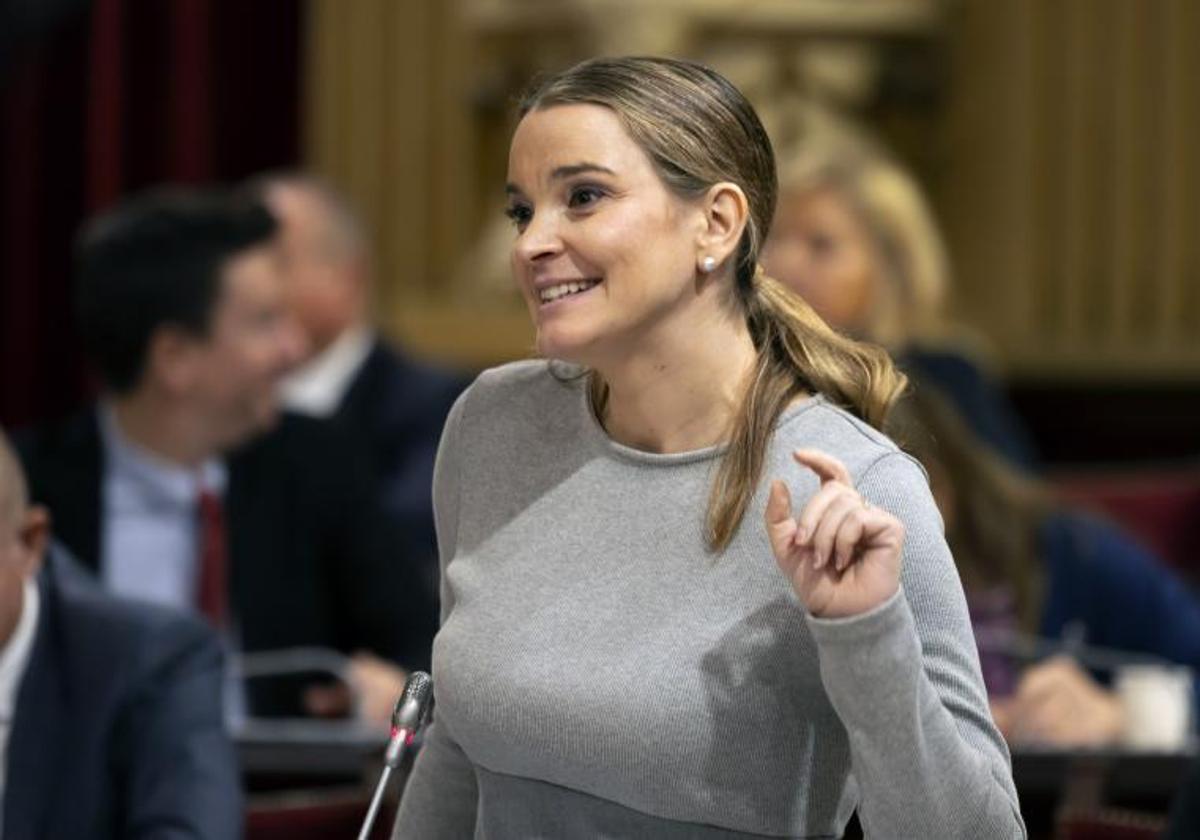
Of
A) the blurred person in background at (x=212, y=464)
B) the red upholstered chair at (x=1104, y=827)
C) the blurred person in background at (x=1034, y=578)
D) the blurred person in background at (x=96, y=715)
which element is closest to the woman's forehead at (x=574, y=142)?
the blurred person in background at (x=96, y=715)

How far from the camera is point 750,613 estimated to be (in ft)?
6.15

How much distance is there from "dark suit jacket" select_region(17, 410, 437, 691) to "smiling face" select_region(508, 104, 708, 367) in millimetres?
2262

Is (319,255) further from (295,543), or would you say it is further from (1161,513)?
(1161,513)

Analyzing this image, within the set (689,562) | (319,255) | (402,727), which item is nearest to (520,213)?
(689,562)

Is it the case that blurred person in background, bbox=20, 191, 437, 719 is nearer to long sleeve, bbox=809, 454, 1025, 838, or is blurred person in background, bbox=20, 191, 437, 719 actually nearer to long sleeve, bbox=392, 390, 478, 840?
long sleeve, bbox=392, 390, 478, 840

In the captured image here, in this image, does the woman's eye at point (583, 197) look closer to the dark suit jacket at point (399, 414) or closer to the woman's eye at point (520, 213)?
the woman's eye at point (520, 213)

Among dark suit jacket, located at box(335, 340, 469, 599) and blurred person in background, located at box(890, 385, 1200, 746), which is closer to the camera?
blurred person in background, located at box(890, 385, 1200, 746)

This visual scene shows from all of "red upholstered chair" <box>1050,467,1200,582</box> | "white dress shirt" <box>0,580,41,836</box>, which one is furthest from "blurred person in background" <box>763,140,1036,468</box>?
"white dress shirt" <box>0,580,41,836</box>

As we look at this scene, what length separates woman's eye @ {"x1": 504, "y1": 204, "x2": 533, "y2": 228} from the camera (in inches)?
77.2

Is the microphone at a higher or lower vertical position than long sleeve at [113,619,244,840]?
higher

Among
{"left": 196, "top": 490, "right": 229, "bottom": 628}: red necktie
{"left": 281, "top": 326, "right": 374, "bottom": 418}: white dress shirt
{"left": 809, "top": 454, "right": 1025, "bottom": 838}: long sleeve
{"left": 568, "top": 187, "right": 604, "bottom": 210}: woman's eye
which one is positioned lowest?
{"left": 281, "top": 326, "right": 374, "bottom": 418}: white dress shirt

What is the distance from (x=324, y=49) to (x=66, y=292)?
2.81 feet

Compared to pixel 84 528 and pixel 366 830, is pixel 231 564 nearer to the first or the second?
pixel 84 528

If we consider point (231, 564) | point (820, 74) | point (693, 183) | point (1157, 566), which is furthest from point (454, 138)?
point (693, 183)
